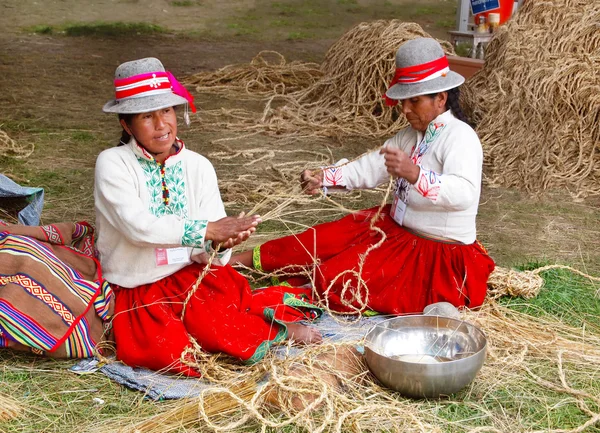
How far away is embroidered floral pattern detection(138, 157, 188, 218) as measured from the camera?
2967mm

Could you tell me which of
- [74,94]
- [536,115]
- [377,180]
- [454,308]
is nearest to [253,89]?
Answer: [74,94]

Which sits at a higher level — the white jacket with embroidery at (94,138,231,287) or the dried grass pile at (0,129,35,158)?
the white jacket with embroidery at (94,138,231,287)

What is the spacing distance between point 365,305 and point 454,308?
0.36m

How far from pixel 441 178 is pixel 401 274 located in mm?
504

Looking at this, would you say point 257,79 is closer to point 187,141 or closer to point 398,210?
point 187,141

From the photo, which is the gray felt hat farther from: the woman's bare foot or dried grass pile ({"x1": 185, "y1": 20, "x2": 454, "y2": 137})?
dried grass pile ({"x1": 185, "y1": 20, "x2": 454, "y2": 137})

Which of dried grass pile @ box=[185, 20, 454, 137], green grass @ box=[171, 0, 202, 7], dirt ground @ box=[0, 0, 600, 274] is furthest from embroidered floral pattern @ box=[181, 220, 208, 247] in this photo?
green grass @ box=[171, 0, 202, 7]

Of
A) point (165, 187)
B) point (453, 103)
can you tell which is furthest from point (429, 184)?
point (165, 187)

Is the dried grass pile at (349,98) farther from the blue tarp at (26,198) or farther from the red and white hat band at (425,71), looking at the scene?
the red and white hat band at (425,71)

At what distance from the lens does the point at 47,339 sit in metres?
2.78

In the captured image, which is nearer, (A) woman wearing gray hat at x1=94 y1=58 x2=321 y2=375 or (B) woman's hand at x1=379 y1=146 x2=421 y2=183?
(A) woman wearing gray hat at x1=94 y1=58 x2=321 y2=375

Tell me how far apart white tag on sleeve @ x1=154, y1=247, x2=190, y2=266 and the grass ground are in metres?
0.47

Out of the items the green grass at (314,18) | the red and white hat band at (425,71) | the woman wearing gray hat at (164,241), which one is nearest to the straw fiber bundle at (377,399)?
the woman wearing gray hat at (164,241)

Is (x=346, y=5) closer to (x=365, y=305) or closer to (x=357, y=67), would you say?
(x=357, y=67)
